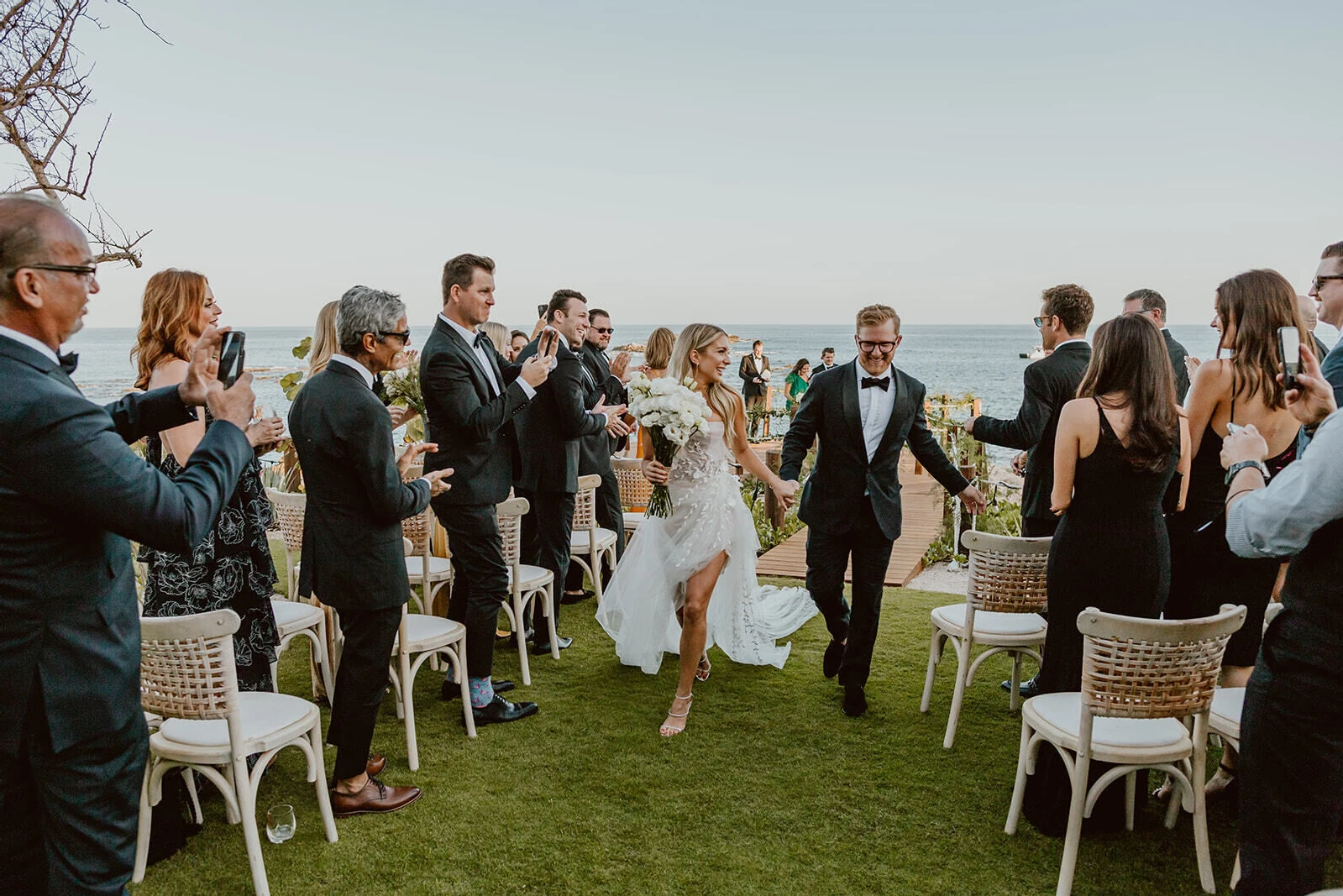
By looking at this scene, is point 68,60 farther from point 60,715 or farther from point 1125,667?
point 1125,667

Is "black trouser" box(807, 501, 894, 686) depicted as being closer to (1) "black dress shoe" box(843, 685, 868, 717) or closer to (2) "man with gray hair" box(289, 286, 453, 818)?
(1) "black dress shoe" box(843, 685, 868, 717)

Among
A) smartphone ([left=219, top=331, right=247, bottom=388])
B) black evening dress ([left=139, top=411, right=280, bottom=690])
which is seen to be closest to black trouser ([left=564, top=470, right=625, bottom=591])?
black evening dress ([left=139, top=411, right=280, bottom=690])

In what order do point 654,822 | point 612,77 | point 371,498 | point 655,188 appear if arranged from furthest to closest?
point 655,188 < point 612,77 < point 654,822 < point 371,498

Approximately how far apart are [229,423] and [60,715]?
2.24 feet

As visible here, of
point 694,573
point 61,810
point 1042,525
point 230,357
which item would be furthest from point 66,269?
point 1042,525

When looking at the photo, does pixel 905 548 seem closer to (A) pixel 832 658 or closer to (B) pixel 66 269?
A: (A) pixel 832 658

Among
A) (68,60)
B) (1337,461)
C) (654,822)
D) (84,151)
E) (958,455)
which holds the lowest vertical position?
(654,822)

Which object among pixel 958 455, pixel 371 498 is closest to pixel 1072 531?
pixel 371 498

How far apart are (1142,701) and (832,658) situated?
2329mm

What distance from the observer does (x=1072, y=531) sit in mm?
3402

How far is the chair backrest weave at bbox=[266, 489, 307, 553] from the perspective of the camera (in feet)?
15.7

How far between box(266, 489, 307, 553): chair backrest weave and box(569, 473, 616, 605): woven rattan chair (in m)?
1.94

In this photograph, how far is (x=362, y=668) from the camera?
3396 mm

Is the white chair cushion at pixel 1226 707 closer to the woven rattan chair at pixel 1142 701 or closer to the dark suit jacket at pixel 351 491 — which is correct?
the woven rattan chair at pixel 1142 701
